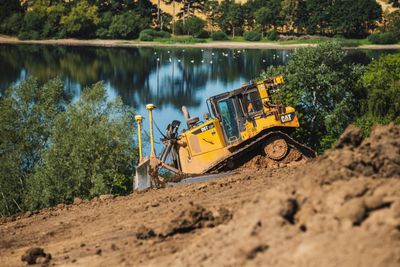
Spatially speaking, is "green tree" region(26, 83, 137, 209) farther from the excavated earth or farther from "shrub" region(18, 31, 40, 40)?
"shrub" region(18, 31, 40, 40)

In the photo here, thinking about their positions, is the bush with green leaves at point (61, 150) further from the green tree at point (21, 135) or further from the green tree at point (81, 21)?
the green tree at point (81, 21)

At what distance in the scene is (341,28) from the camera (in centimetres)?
12512

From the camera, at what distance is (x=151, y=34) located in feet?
438

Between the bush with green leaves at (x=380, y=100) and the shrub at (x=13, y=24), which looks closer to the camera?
the bush with green leaves at (x=380, y=100)

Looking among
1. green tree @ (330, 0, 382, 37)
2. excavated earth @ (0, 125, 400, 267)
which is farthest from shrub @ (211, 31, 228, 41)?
excavated earth @ (0, 125, 400, 267)

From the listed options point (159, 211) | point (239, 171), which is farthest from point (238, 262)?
point (239, 171)

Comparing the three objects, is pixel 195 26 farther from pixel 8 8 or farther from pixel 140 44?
pixel 8 8

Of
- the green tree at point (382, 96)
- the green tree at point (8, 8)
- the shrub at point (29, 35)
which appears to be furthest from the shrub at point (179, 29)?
the green tree at point (382, 96)

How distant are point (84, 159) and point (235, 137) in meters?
8.34

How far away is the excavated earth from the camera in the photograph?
9648mm

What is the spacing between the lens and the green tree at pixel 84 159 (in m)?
30.1

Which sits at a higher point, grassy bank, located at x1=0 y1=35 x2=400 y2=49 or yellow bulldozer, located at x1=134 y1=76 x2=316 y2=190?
yellow bulldozer, located at x1=134 y1=76 x2=316 y2=190

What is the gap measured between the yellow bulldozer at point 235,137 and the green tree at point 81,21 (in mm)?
110253

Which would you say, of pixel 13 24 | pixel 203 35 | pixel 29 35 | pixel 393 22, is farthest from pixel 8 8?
pixel 393 22
